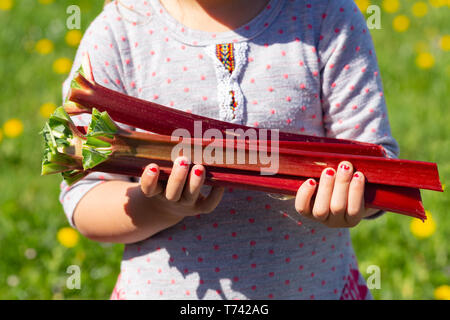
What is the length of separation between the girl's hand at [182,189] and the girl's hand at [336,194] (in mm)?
230

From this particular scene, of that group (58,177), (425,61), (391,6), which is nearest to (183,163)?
(58,177)

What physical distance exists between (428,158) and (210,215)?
7.65 ft

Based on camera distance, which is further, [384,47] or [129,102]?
[384,47]

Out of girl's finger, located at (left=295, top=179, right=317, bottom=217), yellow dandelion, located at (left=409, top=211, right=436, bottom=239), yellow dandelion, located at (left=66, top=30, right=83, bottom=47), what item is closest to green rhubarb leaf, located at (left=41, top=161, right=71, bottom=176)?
girl's finger, located at (left=295, top=179, right=317, bottom=217)

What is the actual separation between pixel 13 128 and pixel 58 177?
1.51ft

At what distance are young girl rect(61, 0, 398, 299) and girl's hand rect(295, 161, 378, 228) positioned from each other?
0.26m

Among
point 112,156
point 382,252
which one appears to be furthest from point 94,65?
point 382,252

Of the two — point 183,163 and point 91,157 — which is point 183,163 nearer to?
point 183,163

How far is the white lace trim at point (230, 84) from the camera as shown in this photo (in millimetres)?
1728

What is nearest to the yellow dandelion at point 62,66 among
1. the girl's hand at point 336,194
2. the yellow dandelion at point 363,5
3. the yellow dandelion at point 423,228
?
the yellow dandelion at point 363,5

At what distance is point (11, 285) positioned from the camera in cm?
304

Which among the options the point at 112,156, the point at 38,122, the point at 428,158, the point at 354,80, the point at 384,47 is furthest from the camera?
the point at 384,47

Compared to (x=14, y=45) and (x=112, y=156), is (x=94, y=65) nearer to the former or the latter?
(x=112, y=156)

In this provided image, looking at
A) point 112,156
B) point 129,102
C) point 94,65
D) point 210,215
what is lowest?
point 210,215
